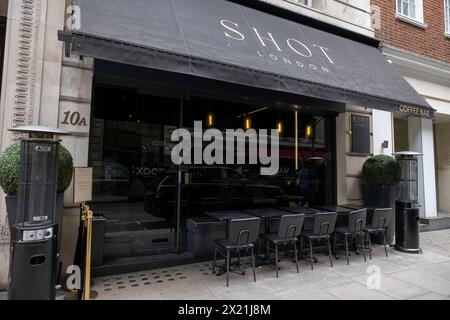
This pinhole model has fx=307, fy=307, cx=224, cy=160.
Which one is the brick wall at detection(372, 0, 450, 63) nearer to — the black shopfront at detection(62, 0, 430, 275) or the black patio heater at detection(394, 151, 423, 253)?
the black shopfront at detection(62, 0, 430, 275)

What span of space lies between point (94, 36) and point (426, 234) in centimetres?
984

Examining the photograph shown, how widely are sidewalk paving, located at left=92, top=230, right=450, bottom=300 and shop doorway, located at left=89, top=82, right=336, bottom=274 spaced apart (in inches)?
19.2

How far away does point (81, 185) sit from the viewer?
4.43 meters

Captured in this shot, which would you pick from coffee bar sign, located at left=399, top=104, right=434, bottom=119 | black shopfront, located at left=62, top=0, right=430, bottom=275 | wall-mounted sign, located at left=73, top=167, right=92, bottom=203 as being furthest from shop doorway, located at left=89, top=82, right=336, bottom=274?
coffee bar sign, located at left=399, top=104, right=434, bottom=119

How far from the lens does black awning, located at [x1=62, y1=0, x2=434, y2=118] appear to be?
12.8 feet

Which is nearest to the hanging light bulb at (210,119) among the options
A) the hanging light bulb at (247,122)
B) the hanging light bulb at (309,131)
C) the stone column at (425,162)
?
the hanging light bulb at (247,122)

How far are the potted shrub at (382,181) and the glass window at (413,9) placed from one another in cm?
528

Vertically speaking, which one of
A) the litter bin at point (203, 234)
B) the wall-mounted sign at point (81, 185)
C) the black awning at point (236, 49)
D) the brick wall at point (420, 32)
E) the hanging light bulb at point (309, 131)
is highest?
the brick wall at point (420, 32)

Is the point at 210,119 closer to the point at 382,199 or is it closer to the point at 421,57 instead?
the point at 382,199

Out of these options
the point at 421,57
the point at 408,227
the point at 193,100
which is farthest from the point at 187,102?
the point at 421,57

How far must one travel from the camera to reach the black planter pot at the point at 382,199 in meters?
7.25

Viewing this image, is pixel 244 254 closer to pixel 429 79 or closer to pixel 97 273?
pixel 97 273

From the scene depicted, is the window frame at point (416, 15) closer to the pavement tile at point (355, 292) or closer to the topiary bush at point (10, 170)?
the pavement tile at point (355, 292)

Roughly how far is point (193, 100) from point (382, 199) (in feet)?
16.5
